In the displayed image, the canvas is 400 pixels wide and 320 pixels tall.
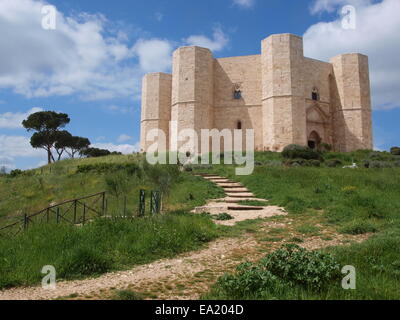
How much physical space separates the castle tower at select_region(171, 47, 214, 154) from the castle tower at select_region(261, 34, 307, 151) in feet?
17.8

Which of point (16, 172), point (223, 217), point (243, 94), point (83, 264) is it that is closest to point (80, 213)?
point (223, 217)

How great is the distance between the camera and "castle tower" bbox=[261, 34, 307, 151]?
2506 centimetres

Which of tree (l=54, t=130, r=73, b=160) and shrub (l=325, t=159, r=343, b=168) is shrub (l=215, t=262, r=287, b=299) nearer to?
shrub (l=325, t=159, r=343, b=168)

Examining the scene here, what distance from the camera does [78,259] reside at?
4.67m

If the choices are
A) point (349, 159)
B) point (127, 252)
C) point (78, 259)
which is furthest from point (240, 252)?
point (349, 159)

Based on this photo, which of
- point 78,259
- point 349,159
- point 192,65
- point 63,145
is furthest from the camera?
point 63,145

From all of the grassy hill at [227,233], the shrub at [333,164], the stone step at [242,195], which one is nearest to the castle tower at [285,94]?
the shrub at [333,164]

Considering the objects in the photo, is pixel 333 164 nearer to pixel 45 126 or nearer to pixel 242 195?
pixel 242 195

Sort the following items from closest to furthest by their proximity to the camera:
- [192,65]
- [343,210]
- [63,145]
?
1. [343,210]
2. [192,65]
3. [63,145]

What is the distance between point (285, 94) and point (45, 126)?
1089 inches

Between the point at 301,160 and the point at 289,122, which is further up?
the point at 289,122

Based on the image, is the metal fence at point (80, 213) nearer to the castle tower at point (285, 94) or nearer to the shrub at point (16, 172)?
the shrub at point (16, 172)

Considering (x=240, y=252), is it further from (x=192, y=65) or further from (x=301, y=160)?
(x=192, y=65)
